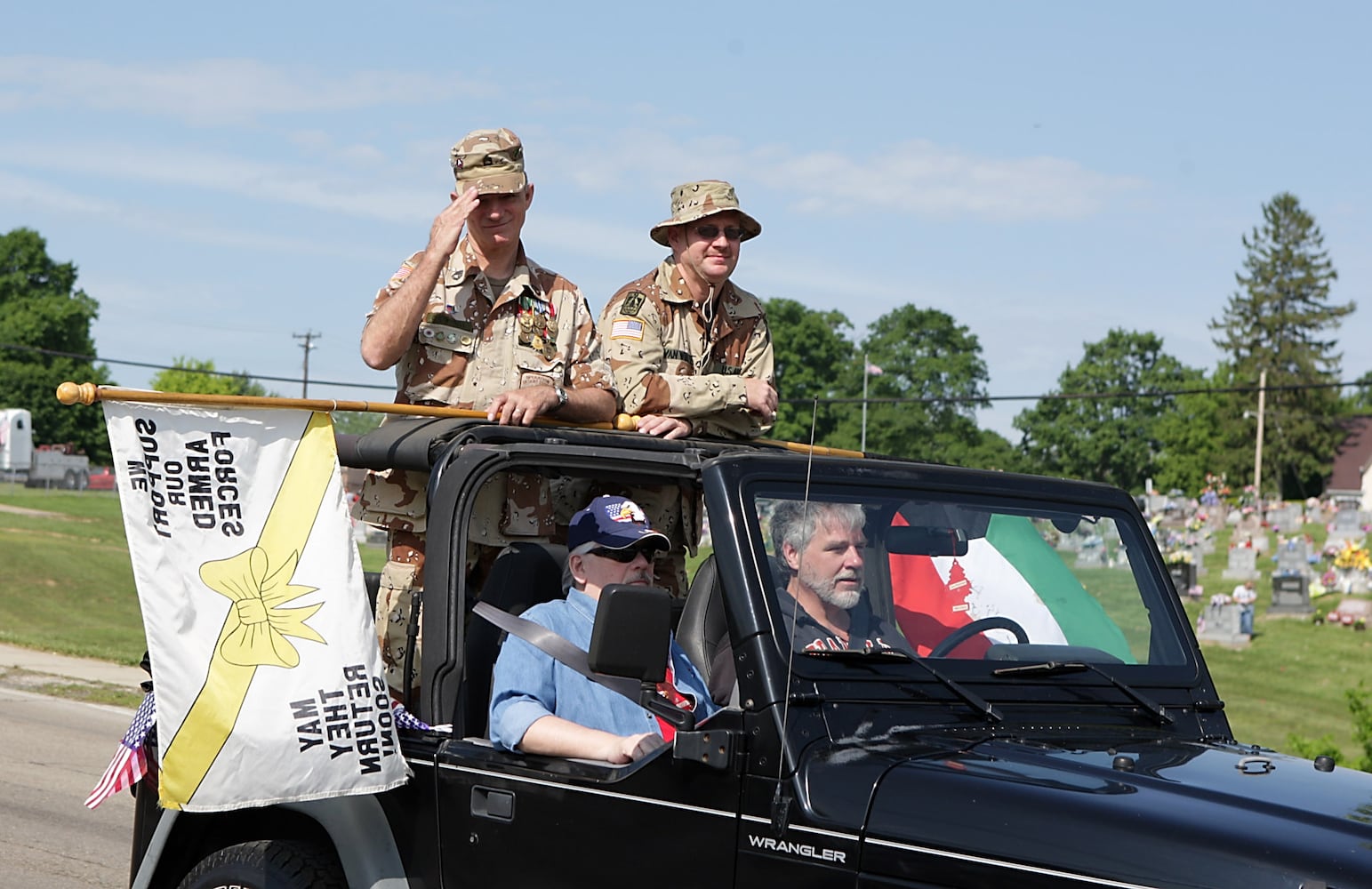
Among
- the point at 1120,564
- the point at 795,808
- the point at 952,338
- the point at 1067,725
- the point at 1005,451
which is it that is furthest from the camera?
the point at 952,338

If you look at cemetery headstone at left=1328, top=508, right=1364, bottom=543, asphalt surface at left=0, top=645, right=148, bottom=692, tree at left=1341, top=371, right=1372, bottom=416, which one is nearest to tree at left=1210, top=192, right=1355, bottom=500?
tree at left=1341, top=371, right=1372, bottom=416

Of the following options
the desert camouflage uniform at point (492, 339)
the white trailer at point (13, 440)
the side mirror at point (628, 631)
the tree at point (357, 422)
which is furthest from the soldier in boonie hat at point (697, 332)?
the white trailer at point (13, 440)

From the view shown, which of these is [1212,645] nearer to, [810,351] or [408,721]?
[408,721]

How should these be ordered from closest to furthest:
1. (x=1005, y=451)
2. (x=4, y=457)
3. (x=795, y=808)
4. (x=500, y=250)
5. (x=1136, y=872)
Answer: (x=1136, y=872), (x=795, y=808), (x=500, y=250), (x=4, y=457), (x=1005, y=451)

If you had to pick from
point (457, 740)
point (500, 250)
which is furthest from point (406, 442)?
point (500, 250)

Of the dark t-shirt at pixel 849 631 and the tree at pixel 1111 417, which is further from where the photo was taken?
the tree at pixel 1111 417

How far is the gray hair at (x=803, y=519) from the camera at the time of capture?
3.62m

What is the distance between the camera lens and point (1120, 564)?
432 cm

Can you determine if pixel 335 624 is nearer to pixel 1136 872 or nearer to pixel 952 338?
pixel 1136 872

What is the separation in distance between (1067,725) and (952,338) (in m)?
97.8

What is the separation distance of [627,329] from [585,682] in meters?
2.21

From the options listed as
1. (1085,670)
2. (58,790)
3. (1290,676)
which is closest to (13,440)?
(1290,676)

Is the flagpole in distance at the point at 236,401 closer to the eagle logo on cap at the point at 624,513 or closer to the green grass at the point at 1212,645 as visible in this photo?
the eagle logo on cap at the point at 624,513

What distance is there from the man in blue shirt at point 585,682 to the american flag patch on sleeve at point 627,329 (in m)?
1.84
